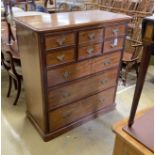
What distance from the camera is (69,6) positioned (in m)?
4.73

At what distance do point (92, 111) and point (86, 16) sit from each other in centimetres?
102

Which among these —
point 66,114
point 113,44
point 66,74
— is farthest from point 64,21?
point 66,114

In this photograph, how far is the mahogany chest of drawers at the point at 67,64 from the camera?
154 cm

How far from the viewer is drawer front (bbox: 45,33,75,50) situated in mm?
1484

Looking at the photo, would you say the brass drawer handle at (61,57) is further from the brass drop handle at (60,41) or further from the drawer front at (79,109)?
the drawer front at (79,109)

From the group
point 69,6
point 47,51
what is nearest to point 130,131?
point 47,51

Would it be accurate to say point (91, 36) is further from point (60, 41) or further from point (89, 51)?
point (60, 41)

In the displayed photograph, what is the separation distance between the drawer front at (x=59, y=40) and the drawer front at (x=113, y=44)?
0.40 m

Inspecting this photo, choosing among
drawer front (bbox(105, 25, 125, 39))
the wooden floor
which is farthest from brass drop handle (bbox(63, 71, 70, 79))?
the wooden floor

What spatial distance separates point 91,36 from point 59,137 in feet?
3.46

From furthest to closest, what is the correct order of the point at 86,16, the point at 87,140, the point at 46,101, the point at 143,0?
the point at 143,0
the point at 87,140
the point at 86,16
the point at 46,101

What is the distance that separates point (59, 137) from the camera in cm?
200

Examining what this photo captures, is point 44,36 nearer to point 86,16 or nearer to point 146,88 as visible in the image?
point 86,16

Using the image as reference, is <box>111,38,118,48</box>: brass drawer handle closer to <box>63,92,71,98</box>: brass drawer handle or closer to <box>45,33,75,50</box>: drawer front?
<box>45,33,75,50</box>: drawer front
